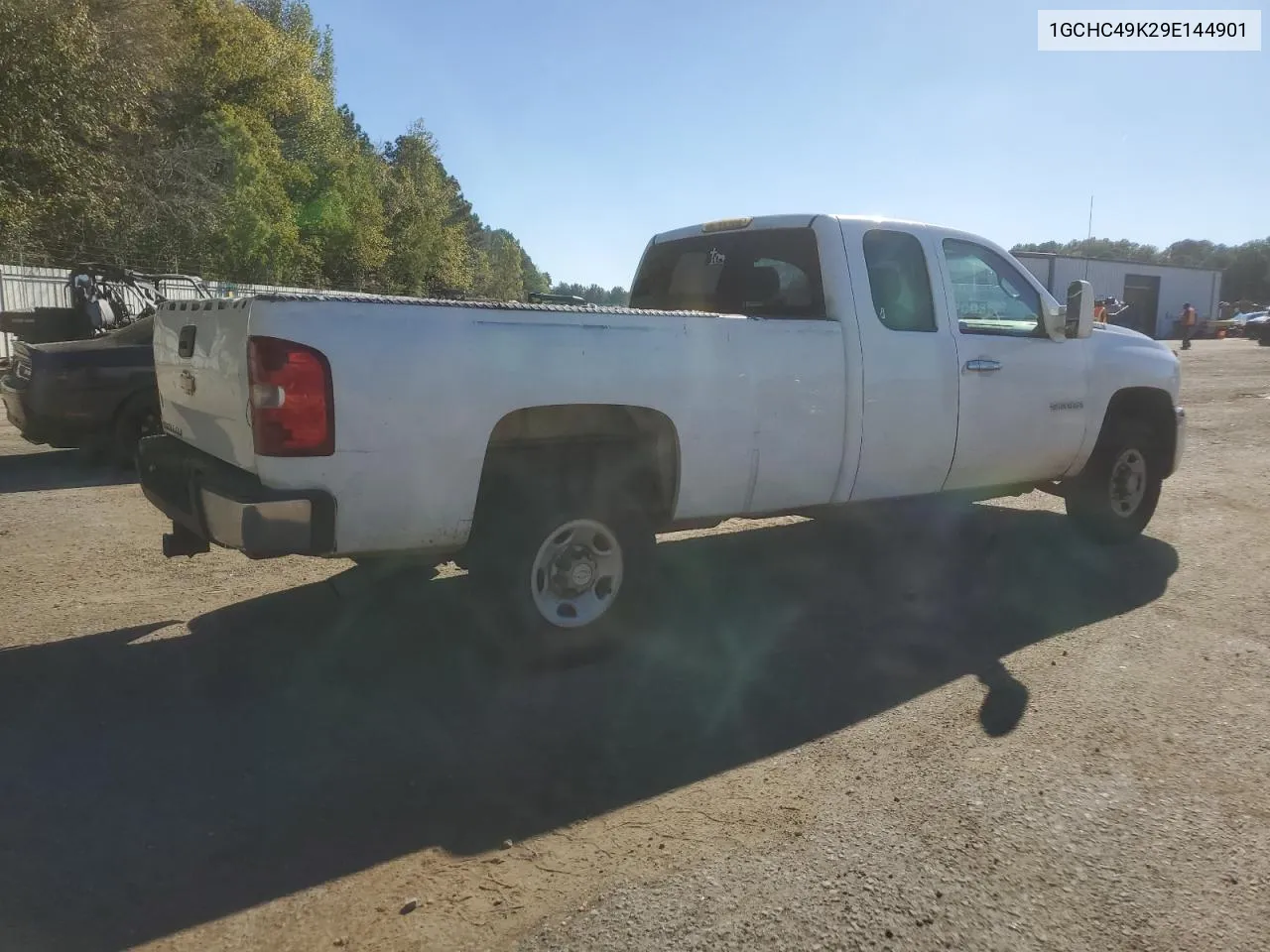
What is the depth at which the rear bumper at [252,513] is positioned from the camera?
3371 mm

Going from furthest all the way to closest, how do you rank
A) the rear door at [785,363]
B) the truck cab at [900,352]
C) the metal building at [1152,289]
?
the metal building at [1152,289] < the truck cab at [900,352] < the rear door at [785,363]

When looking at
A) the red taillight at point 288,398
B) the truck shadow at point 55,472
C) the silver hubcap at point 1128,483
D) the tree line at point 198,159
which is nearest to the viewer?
the red taillight at point 288,398

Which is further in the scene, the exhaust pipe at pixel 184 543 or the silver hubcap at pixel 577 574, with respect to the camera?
the exhaust pipe at pixel 184 543

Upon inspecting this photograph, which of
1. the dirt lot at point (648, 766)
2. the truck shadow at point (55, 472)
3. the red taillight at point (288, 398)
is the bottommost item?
the dirt lot at point (648, 766)

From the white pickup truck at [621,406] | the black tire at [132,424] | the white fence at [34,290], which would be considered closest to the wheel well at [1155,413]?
the white pickup truck at [621,406]

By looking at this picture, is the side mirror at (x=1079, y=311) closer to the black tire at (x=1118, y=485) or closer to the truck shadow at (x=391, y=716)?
the black tire at (x=1118, y=485)

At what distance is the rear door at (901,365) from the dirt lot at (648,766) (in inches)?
16.2

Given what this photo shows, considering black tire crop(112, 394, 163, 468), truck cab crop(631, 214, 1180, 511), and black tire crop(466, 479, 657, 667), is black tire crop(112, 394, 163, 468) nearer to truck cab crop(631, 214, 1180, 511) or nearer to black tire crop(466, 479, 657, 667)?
truck cab crop(631, 214, 1180, 511)

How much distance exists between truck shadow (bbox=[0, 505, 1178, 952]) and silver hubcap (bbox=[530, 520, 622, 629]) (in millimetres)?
271

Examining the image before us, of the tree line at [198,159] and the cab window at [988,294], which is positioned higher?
the tree line at [198,159]

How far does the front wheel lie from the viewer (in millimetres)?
3967

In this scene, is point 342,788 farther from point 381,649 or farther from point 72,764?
point 381,649

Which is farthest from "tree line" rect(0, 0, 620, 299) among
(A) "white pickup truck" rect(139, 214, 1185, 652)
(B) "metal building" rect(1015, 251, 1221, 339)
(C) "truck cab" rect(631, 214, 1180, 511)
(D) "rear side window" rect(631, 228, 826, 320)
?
(B) "metal building" rect(1015, 251, 1221, 339)

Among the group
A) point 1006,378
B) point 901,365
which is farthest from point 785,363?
point 1006,378
